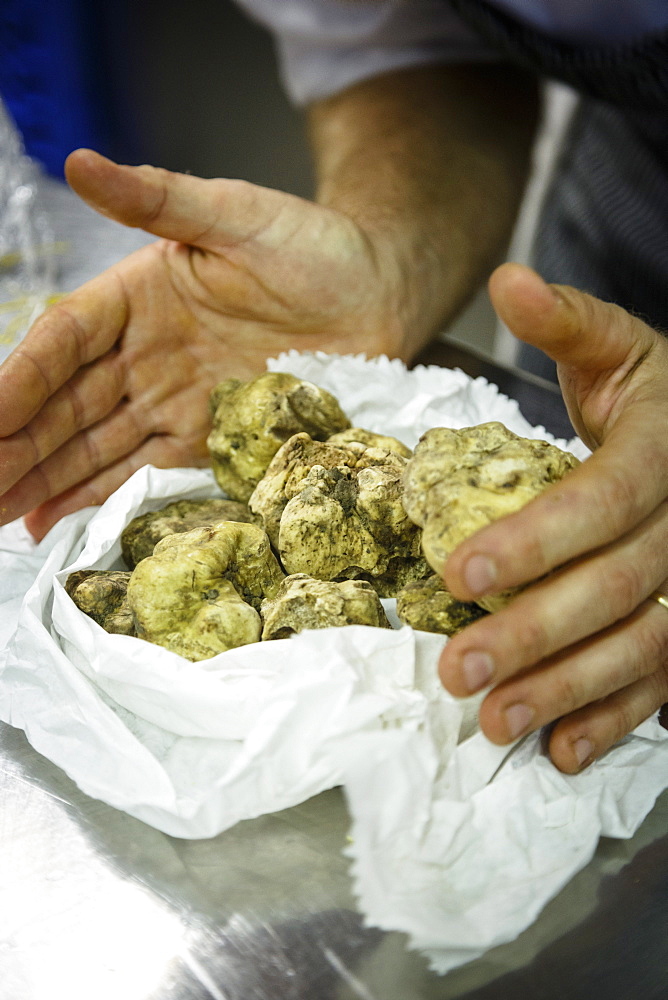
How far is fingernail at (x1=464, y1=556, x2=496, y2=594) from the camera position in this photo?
628 millimetres

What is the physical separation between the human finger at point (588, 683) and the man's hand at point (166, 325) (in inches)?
26.3

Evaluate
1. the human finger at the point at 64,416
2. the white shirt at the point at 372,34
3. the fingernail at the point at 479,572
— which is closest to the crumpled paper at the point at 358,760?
the fingernail at the point at 479,572

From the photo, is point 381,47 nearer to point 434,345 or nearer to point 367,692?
point 434,345

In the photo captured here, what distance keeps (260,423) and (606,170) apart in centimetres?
105

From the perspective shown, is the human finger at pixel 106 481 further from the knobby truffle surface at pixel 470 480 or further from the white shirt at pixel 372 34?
the white shirt at pixel 372 34

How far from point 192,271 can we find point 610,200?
2.84 ft

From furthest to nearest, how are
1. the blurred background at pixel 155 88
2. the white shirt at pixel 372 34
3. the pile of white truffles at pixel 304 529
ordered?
the blurred background at pixel 155 88, the white shirt at pixel 372 34, the pile of white truffles at pixel 304 529

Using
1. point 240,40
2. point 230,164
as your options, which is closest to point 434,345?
point 230,164

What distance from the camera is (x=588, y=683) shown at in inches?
28.8

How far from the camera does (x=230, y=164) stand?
13.3 ft

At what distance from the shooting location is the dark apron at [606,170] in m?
1.29

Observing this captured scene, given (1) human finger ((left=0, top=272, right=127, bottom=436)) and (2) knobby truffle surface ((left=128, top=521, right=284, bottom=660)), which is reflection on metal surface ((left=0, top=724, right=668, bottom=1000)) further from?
(1) human finger ((left=0, top=272, right=127, bottom=436))

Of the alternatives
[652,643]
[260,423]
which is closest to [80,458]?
[260,423]

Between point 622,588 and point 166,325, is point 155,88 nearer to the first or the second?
point 166,325
